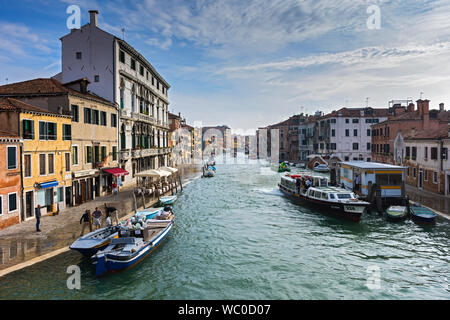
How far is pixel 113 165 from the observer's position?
102 feet

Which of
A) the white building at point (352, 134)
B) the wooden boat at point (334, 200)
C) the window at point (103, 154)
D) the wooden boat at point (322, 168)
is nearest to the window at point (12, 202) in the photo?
the window at point (103, 154)

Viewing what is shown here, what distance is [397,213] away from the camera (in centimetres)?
2206

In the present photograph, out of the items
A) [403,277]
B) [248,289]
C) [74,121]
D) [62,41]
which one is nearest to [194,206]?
[74,121]

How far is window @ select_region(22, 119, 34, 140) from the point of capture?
62.5 feet

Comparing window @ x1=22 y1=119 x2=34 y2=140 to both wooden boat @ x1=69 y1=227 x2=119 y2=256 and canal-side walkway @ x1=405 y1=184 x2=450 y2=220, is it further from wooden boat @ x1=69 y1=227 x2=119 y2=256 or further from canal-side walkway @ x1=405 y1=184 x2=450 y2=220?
canal-side walkway @ x1=405 y1=184 x2=450 y2=220

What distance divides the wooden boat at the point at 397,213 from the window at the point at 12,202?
78.5ft

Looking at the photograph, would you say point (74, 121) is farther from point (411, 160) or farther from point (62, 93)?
point (411, 160)

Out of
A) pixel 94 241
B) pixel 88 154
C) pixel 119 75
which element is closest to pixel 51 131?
pixel 88 154

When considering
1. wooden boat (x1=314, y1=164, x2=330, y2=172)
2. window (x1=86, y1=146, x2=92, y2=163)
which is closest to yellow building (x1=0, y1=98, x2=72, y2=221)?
window (x1=86, y1=146, x2=92, y2=163)

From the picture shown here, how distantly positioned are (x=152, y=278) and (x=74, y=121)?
15941 mm

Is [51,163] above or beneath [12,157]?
beneath

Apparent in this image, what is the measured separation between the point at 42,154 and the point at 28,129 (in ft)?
6.22

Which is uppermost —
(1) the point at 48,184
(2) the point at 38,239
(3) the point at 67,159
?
(3) the point at 67,159

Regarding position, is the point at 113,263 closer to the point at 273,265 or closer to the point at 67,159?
the point at 273,265
